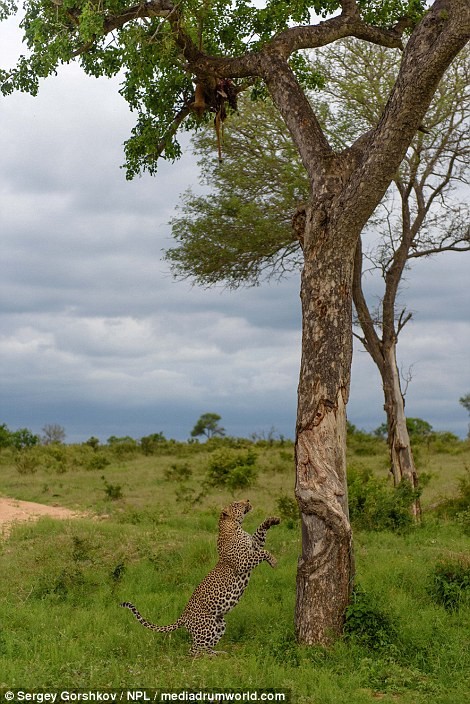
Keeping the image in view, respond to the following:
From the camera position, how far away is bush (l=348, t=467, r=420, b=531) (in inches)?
576

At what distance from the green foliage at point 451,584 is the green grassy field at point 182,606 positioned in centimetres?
10

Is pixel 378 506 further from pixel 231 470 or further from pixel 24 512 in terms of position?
pixel 24 512

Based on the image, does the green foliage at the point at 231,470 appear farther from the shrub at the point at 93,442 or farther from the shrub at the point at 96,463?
the shrub at the point at 93,442

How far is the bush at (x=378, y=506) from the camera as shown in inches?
576

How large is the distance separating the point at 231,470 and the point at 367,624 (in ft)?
42.4

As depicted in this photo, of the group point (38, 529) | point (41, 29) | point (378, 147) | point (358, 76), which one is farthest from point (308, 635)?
point (358, 76)

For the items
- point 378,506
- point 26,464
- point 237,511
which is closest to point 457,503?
point 378,506

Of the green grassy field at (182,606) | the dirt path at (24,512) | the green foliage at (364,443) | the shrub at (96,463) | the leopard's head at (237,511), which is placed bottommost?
the green grassy field at (182,606)

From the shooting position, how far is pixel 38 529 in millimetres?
14672

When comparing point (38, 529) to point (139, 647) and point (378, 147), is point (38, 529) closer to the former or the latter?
point (139, 647)

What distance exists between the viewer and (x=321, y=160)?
370 inches

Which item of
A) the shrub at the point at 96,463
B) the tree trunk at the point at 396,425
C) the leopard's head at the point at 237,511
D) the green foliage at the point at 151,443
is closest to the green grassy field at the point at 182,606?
the tree trunk at the point at 396,425

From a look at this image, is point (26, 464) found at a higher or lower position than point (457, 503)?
higher

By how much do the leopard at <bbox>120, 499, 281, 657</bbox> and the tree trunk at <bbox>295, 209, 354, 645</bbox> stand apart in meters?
0.52
